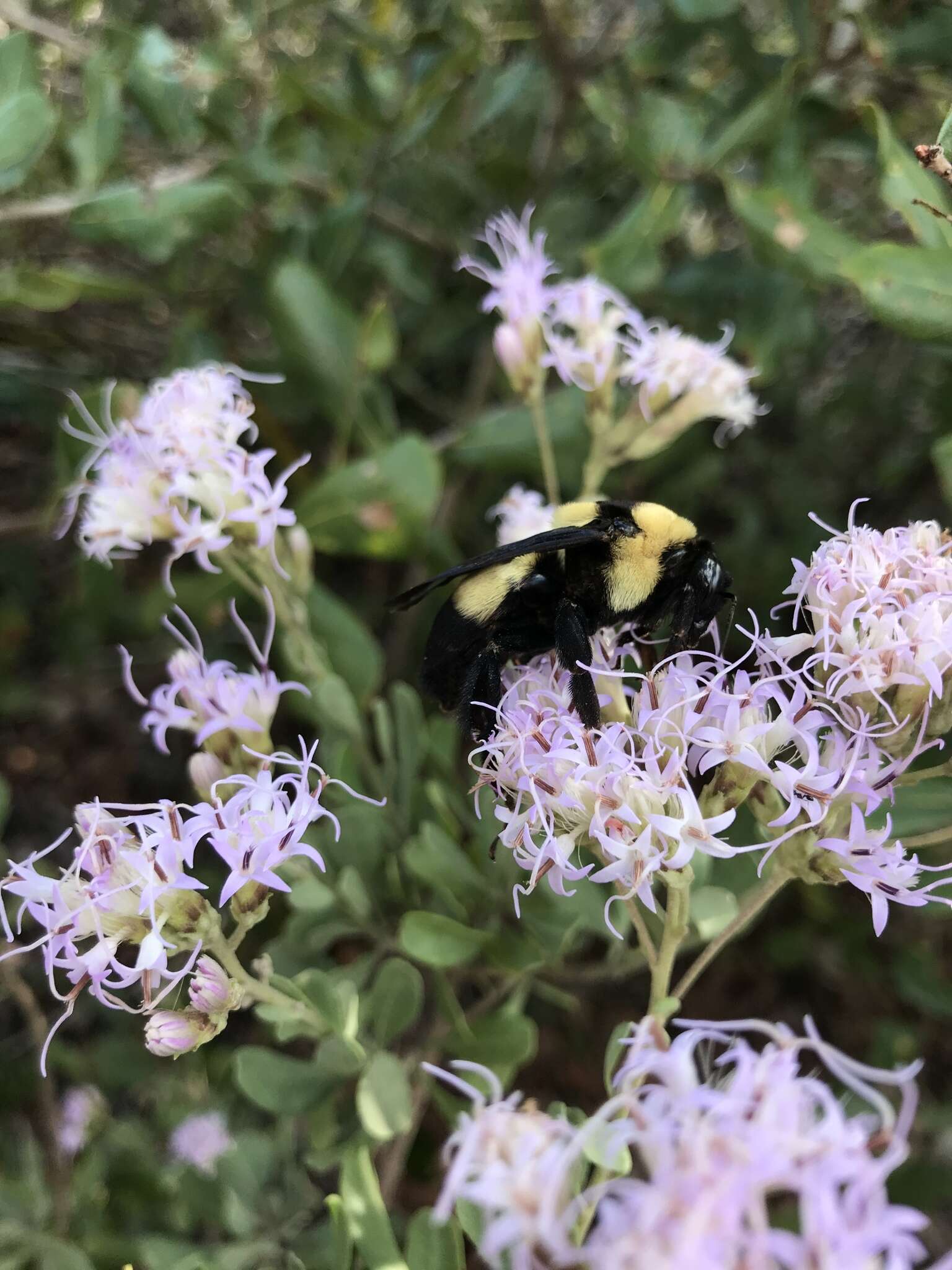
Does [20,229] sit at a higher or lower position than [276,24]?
lower

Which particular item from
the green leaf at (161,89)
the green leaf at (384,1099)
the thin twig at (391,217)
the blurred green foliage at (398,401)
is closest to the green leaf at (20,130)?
the blurred green foliage at (398,401)

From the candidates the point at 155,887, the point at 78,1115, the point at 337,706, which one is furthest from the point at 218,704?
the point at 78,1115

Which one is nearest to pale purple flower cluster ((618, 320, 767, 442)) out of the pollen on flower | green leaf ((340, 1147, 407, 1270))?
the pollen on flower

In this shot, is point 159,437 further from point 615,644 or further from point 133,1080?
point 133,1080

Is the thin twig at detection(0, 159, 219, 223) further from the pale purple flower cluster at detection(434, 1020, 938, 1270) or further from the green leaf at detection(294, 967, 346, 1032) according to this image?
the pale purple flower cluster at detection(434, 1020, 938, 1270)

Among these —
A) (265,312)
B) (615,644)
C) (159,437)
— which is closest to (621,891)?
(615,644)
